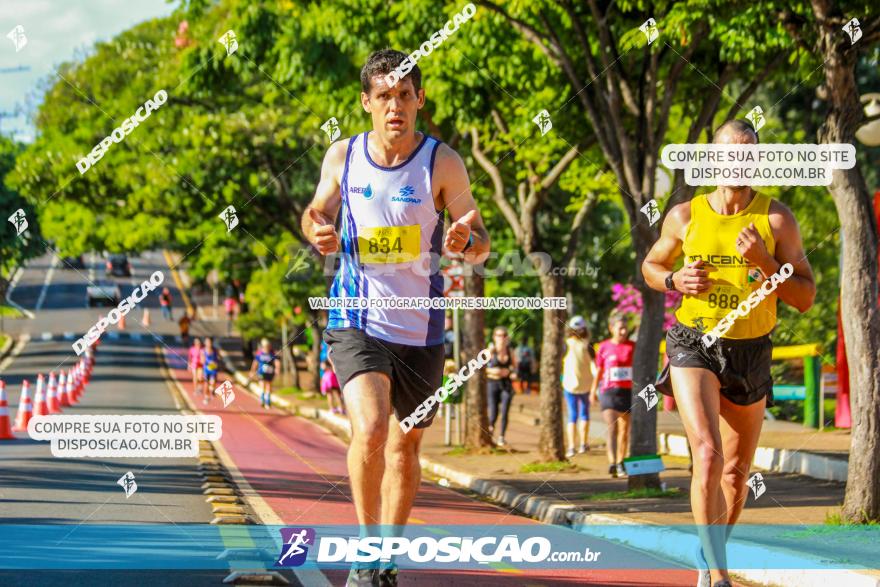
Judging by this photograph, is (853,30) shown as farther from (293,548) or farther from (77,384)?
(77,384)

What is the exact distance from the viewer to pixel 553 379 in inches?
750

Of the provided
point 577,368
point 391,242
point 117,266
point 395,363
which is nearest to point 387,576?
point 395,363

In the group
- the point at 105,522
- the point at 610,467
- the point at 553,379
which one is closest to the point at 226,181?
the point at 553,379

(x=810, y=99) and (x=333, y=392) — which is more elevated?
(x=810, y=99)

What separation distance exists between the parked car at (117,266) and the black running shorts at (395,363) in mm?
77788

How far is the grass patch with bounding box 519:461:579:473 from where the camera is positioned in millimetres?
17719

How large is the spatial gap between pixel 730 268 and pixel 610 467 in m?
10.2

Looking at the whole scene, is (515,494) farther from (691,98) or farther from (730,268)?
(730,268)

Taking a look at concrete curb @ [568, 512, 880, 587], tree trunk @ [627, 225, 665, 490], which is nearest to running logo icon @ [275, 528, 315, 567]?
concrete curb @ [568, 512, 880, 587]

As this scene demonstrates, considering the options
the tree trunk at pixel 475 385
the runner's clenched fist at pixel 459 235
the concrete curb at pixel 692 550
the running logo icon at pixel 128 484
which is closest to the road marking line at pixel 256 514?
the running logo icon at pixel 128 484

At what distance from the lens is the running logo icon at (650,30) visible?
13398 mm

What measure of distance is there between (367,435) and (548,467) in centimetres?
1184

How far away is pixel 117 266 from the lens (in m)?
87.1

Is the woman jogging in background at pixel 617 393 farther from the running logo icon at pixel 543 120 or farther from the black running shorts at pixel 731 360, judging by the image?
the black running shorts at pixel 731 360
